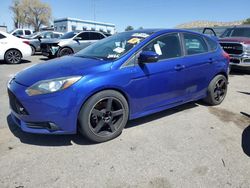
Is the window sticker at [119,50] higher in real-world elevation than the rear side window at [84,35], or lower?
higher

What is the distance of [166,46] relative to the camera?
428 cm

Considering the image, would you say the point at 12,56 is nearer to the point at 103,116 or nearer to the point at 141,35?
the point at 141,35

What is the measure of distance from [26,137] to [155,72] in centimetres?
216

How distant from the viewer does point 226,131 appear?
4.12 metres


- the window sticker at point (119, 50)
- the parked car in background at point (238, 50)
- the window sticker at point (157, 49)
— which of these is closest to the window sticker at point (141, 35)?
the window sticker at point (157, 49)

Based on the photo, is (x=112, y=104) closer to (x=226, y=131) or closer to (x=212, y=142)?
(x=212, y=142)

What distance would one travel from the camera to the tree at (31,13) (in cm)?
7169

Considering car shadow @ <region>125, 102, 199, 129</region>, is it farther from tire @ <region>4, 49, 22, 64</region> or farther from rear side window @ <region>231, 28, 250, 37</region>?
tire @ <region>4, 49, 22, 64</region>

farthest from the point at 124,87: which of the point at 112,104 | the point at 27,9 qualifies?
the point at 27,9

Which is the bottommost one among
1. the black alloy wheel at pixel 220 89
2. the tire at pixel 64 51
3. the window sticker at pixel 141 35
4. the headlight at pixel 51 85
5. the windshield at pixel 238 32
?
the tire at pixel 64 51

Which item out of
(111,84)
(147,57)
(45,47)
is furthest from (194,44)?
(45,47)

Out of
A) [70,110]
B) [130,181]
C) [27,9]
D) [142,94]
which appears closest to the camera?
[130,181]

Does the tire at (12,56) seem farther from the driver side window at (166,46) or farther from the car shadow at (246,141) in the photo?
the car shadow at (246,141)

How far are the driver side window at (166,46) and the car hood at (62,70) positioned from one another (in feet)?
2.80
